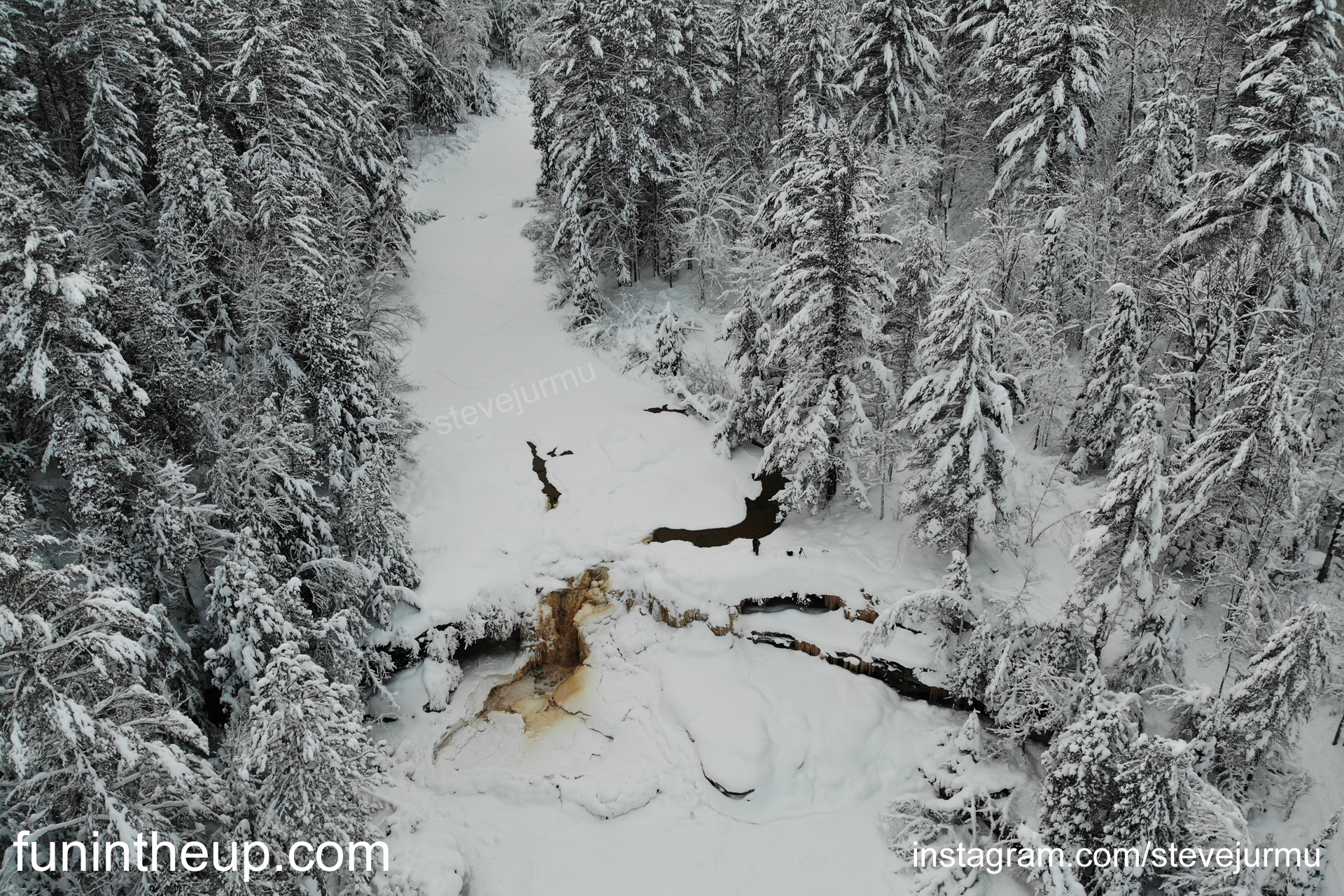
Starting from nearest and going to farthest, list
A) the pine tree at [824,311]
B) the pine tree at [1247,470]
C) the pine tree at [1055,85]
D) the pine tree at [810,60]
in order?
1. the pine tree at [1247,470]
2. the pine tree at [824,311]
3. the pine tree at [1055,85]
4. the pine tree at [810,60]

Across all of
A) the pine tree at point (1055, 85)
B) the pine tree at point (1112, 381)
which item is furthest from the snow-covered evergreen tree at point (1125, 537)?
the pine tree at point (1055, 85)

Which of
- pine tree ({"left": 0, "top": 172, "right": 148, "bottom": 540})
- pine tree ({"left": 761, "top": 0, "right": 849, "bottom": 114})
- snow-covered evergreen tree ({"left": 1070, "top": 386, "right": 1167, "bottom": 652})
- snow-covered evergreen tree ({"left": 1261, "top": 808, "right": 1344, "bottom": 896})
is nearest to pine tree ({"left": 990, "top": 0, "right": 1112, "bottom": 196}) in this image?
pine tree ({"left": 761, "top": 0, "right": 849, "bottom": 114})

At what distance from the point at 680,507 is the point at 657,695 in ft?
18.3

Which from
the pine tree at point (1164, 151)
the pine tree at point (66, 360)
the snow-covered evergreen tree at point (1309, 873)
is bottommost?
the snow-covered evergreen tree at point (1309, 873)

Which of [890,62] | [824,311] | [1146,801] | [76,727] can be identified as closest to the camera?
[76,727]

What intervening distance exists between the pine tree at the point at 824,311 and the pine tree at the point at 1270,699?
8759 millimetres

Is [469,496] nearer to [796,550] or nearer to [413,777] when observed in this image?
[413,777]

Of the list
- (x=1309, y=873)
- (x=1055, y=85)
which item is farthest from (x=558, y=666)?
(x=1055, y=85)

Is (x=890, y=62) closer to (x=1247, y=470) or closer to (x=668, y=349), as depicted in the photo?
(x=668, y=349)

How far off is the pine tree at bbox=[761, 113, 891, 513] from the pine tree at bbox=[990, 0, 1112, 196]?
10.3m

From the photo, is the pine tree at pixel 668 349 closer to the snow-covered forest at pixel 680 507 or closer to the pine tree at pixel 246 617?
the snow-covered forest at pixel 680 507

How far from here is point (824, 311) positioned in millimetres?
18578

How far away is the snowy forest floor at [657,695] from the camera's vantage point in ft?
48.6

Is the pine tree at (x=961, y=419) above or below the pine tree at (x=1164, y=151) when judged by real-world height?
below
